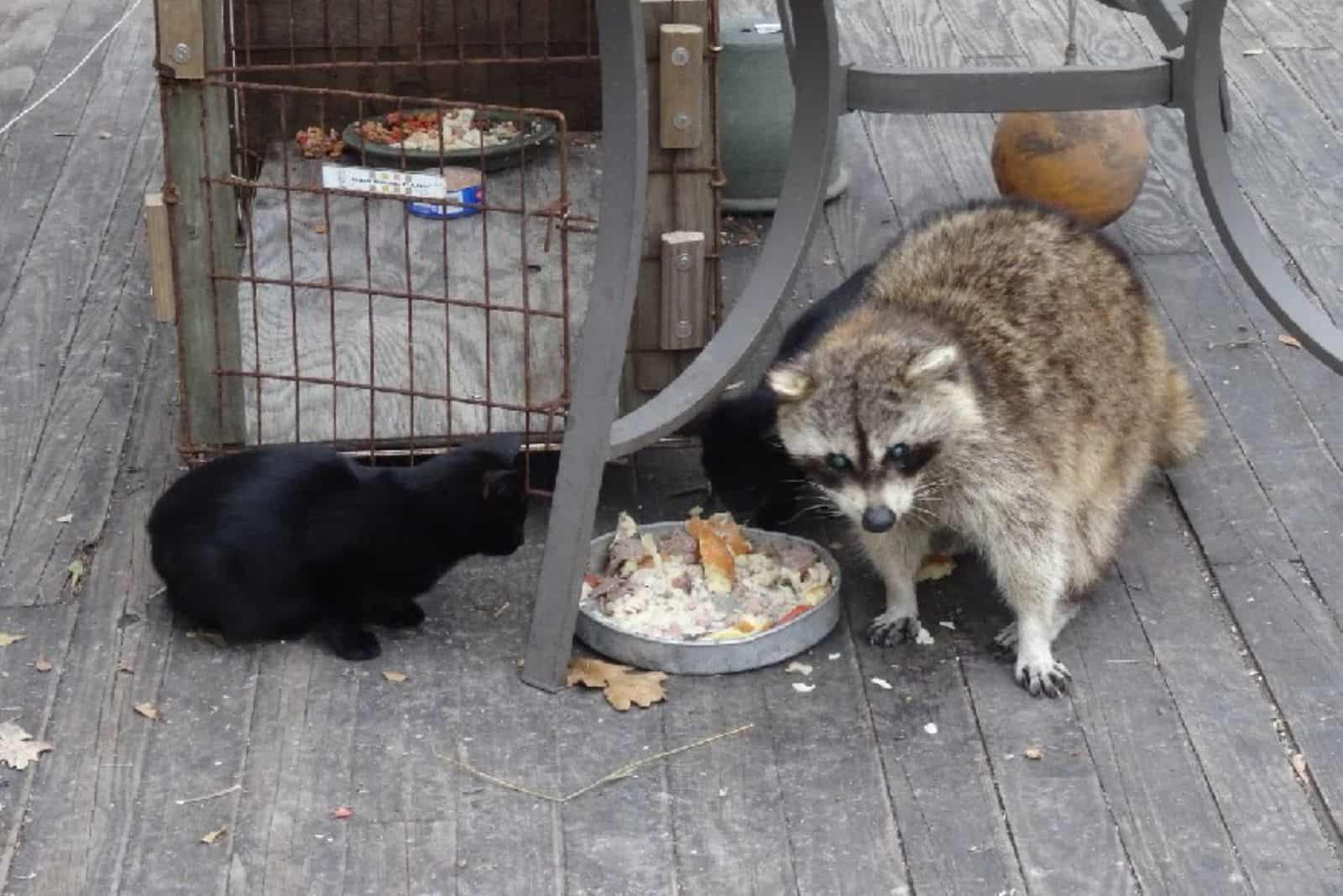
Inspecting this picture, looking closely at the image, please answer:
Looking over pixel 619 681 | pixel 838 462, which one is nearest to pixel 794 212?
pixel 838 462

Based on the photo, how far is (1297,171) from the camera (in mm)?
5238

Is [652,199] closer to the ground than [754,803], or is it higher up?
higher up

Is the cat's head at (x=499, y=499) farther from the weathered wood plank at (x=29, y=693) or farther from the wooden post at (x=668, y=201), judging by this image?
the weathered wood plank at (x=29, y=693)

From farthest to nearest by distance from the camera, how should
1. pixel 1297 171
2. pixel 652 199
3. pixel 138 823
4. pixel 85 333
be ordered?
pixel 1297 171 < pixel 85 333 < pixel 652 199 < pixel 138 823

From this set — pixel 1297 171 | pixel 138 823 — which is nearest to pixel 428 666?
pixel 138 823

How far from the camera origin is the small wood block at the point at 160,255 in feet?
11.7

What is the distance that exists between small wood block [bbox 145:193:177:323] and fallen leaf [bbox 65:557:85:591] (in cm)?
46

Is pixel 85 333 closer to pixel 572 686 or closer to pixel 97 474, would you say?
pixel 97 474

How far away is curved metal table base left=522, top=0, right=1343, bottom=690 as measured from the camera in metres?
3.14

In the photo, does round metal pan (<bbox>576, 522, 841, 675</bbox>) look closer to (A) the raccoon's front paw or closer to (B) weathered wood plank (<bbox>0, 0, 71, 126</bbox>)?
(A) the raccoon's front paw

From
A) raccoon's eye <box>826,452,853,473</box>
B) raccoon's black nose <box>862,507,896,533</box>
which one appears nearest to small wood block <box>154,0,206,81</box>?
raccoon's eye <box>826,452,853,473</box>

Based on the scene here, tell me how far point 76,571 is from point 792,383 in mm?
1303

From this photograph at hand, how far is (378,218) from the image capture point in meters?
4.34

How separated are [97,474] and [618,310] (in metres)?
1.29
